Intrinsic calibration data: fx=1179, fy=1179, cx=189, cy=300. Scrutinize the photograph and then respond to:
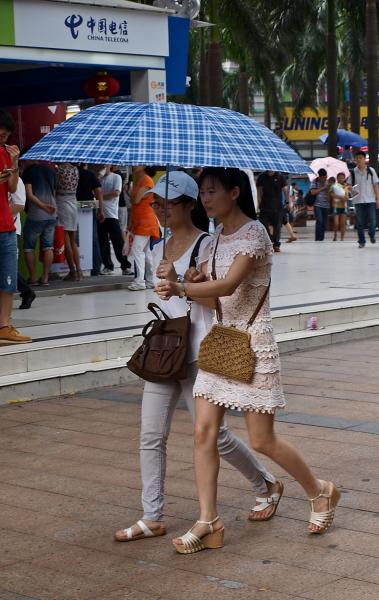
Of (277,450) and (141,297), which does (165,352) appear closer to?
(277,450)

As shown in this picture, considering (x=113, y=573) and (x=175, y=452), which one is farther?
(x=175, y=452)

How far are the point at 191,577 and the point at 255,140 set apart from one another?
1.93 metres

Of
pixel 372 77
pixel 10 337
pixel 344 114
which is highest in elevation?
pixel 344 114

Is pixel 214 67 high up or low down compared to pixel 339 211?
up

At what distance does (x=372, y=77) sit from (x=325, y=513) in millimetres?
29446

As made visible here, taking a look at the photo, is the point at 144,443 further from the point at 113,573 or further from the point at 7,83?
the point at 7,83

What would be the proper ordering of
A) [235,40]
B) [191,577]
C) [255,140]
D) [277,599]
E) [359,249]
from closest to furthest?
[277,599]
[191,577]
[255,140]
[359,249]
[235,40]

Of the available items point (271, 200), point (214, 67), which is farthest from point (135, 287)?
point (214, 67)

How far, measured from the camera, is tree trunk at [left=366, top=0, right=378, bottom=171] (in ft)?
108

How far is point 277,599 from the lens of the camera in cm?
460

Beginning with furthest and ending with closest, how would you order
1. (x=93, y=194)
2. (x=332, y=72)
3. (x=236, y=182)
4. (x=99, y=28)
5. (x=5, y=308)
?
(x=332, y=72) < (x=93, y=194) < (x=99, y=28) < (x=5, y=308) < (x=236, y=182)

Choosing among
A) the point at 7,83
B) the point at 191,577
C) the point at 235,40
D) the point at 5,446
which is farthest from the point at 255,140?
the point at 235,40

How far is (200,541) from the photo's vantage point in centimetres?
524

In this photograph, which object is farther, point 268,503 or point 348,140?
point 348,140
